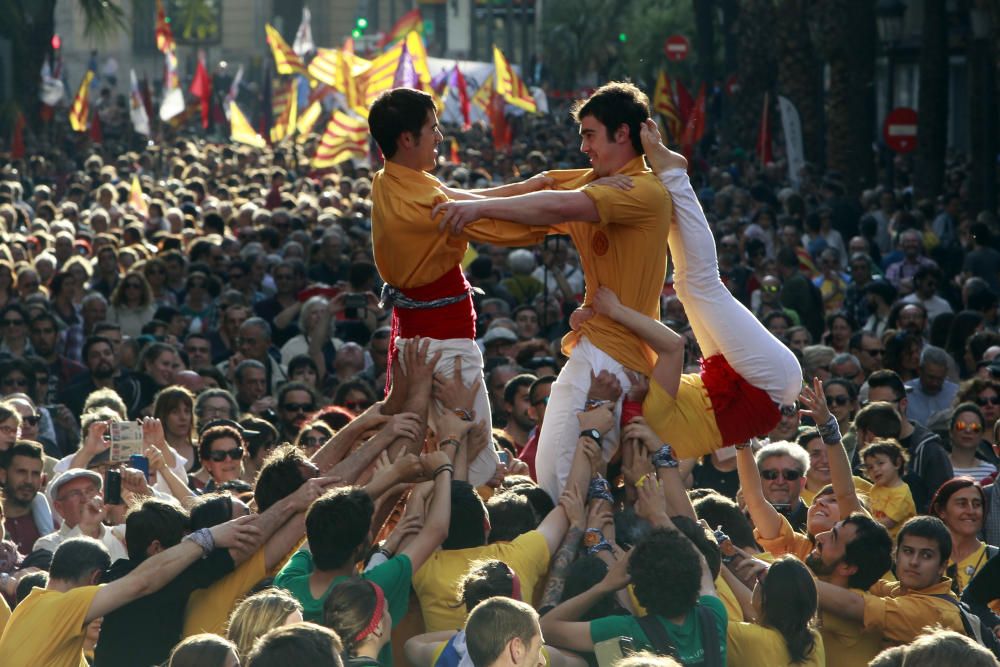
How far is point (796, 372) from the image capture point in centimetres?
683

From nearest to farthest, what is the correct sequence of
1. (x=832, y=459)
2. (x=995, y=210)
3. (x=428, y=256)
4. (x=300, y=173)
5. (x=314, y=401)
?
(x=428, y=256)
(x=832, y=459)
(x=314, y=401)
(x=995, y=210)
(x=300, y=173)

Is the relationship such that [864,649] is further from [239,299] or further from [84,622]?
[239,299]

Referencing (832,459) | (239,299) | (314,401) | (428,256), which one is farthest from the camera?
(239,299)

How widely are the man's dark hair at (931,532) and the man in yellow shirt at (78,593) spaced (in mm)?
2285

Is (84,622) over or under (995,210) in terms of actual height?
over

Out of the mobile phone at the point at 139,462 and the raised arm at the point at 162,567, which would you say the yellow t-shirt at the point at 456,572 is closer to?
the raised arm at the point at 162,567

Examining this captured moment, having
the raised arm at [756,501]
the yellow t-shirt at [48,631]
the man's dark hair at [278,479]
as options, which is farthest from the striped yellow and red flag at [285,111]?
the yellow t-shirt at [48,631]

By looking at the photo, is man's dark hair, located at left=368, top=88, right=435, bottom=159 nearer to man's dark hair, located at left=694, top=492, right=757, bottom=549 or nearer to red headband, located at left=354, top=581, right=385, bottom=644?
man's dark hair, located at left=694, top=492, right=757, bottom=549

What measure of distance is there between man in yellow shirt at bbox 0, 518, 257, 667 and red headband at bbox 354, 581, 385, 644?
2.54 feet

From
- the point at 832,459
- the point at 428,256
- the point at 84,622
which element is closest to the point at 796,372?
the point at 832,459

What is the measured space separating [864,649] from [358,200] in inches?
677

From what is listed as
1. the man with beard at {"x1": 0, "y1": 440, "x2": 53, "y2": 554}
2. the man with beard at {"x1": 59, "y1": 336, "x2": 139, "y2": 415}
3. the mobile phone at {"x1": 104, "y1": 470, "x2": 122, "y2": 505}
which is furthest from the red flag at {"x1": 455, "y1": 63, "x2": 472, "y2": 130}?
the mobile phone at {"x1": 104, "y1": 470, "x2": 122, "y2": 505}

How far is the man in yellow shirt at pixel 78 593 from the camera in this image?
5.50 metres

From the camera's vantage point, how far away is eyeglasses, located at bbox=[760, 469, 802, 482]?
792 cm
